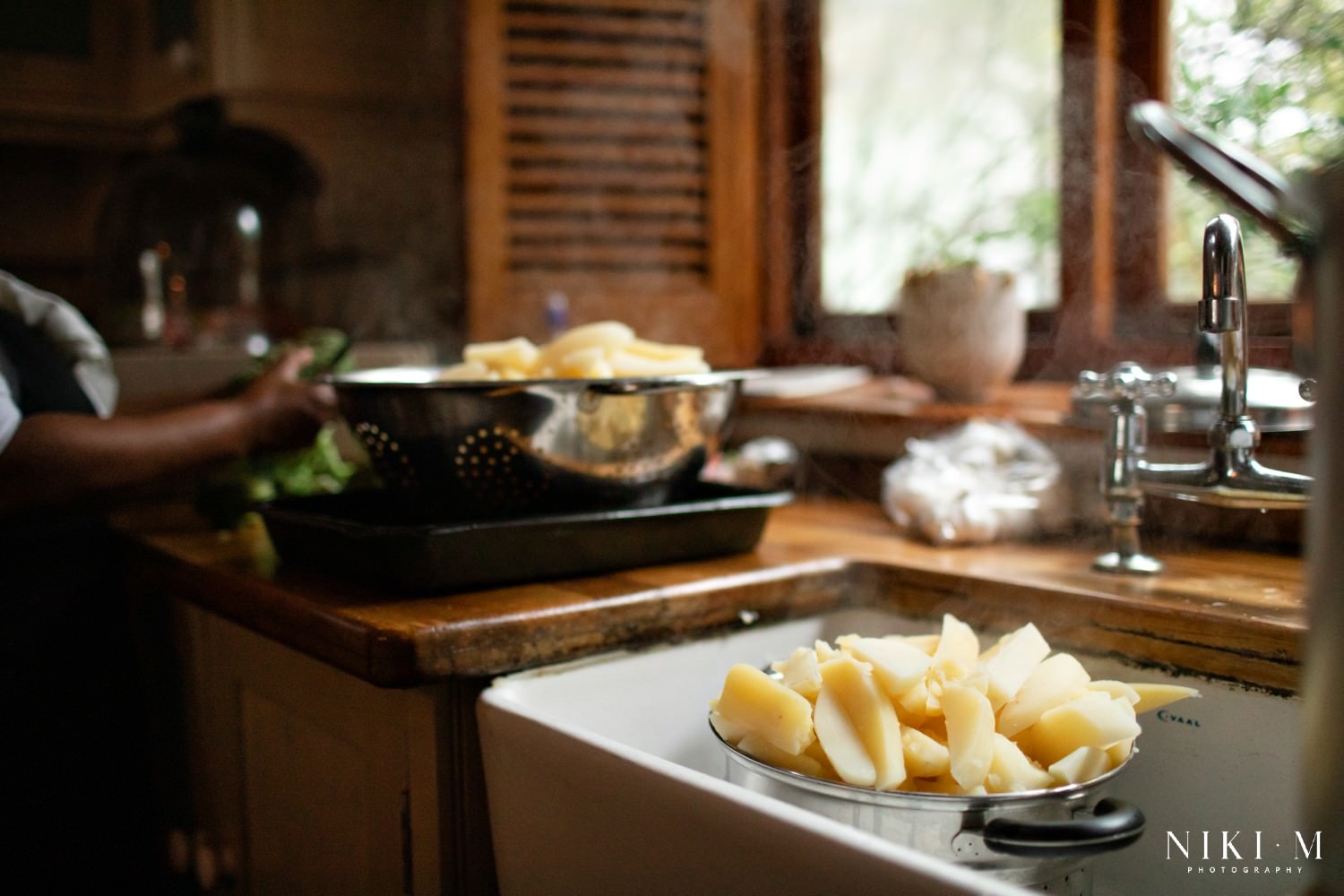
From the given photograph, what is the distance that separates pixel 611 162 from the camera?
2045 mm

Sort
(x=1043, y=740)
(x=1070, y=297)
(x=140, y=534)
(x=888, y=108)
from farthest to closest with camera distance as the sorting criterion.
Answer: (x=888, y=108) → (x=1070, y=297) → (x=140, y=534) → (x=1043, y=740)

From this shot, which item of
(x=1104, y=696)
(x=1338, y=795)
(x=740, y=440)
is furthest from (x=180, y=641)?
(x=1338, y=795)

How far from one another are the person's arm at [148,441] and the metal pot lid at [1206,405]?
841 mm

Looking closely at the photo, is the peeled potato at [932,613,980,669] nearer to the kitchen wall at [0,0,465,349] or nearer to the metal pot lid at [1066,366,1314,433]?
the metal pot lid at [1066,366,1314,433]

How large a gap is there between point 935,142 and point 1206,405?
953 mm

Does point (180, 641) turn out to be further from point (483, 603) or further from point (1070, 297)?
point (1070, 297)

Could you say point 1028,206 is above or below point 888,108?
below

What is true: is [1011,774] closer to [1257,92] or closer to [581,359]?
[581,359]

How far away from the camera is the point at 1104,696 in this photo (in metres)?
0.75

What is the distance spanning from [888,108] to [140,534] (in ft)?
4.62

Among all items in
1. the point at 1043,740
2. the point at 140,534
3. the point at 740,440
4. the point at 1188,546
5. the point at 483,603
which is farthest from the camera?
the point at 740,440

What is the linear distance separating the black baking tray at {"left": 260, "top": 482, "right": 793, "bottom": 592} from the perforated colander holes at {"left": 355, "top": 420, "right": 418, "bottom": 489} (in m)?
0.04

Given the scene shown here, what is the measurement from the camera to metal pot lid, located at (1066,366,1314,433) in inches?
42.2

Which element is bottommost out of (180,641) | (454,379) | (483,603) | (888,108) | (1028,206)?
(180,641)
